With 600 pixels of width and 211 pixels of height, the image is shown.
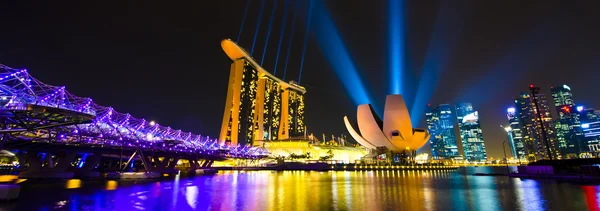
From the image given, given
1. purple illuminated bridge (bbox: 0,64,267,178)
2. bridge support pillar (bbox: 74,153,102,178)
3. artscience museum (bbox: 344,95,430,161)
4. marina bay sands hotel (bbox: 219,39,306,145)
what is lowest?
bridge support pillar (bbox: 74,153,102,178)

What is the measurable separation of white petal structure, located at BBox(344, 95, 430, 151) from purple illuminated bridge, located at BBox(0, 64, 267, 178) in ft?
126

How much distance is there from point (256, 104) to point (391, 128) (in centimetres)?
6056

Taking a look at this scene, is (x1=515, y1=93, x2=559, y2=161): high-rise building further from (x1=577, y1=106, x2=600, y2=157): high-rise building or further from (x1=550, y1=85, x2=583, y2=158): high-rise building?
(x1=577, y1=106, x2=600, y2=157): high-rise building

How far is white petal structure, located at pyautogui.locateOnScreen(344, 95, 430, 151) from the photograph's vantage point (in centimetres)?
7475

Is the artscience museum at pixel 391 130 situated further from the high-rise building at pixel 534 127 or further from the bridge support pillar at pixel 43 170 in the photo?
the high-rise building at pixel 534 127

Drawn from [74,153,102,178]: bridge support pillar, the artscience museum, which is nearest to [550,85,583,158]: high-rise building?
the artscience museum

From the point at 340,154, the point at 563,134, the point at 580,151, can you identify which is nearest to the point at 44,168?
the point at 340,154

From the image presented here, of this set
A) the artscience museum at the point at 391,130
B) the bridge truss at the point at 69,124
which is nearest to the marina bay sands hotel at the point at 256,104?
the bridge truss at the point at 69,124

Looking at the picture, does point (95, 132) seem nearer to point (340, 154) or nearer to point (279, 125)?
point (340, 154)

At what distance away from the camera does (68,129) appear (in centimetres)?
3325

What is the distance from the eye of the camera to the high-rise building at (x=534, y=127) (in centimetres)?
12862

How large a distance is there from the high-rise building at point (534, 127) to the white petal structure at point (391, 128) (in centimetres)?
8113

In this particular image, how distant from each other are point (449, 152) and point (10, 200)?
209m

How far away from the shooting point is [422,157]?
124m
